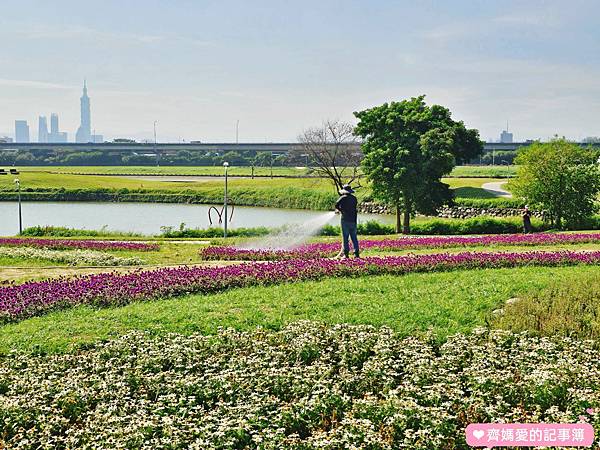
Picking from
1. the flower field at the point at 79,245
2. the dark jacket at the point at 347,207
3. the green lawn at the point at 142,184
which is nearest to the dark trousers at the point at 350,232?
the dark jacket at the point at 347,207

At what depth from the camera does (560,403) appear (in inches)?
339

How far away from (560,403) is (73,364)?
6.70 m

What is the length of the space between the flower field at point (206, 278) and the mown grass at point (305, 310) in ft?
1.68

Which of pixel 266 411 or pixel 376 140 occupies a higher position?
pixel 376 140

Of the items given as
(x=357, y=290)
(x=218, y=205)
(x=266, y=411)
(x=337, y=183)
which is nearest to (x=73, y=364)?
(x=266, y=411)

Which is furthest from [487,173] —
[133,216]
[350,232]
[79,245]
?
[350,232]

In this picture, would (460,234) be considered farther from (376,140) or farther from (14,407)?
(14,407)

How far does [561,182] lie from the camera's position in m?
37.1

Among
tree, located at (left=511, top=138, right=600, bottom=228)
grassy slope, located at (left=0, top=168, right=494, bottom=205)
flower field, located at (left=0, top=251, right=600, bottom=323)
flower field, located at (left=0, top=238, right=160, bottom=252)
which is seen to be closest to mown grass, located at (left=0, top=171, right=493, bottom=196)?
grassy slope, located at (left=0, top=168, right=494, bottom=205)

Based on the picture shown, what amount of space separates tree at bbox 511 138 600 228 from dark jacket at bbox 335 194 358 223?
21.7 meters

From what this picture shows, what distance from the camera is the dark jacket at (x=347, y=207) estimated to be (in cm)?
1884

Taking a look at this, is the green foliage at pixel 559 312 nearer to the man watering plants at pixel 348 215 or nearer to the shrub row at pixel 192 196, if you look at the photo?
the man watering plants at pixel 348 215

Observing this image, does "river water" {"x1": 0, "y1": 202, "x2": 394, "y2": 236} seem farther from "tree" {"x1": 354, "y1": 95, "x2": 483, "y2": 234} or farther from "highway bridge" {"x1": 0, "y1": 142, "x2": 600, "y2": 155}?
"highway bridge" {"x1": 0, "y1": 142, "x2": 600, "y2": 155}

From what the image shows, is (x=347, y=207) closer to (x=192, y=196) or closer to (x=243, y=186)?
(x=192, y=196)
